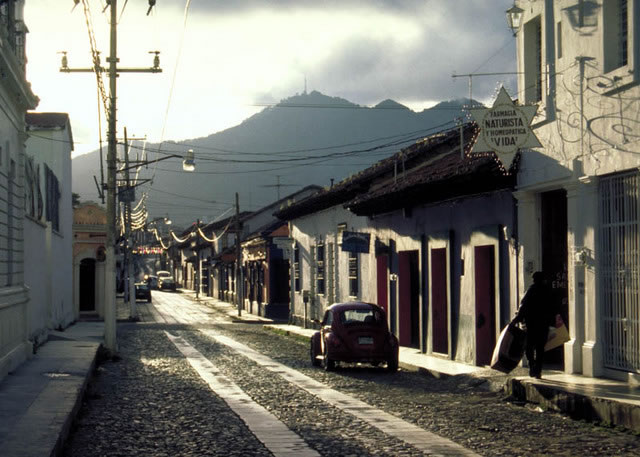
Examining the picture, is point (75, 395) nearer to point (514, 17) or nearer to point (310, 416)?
point (310, 416)

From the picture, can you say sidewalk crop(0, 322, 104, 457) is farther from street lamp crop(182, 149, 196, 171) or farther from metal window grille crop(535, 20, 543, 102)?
street lamp crop(182, 149, 196, 171)

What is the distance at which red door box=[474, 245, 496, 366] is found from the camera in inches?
779

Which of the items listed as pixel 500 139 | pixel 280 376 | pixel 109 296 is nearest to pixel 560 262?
pixel 500 139

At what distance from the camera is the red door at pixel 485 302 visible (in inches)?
779

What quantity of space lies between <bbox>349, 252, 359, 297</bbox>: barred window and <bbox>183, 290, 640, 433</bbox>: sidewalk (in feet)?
37.1

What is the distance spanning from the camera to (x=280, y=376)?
18219 millimetres

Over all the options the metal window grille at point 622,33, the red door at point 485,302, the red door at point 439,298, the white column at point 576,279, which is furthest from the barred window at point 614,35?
the red door at point 439,298

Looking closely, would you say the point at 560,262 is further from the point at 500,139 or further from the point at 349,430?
the point at 349,430

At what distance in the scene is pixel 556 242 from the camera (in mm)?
17766

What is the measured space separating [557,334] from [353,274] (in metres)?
15.7

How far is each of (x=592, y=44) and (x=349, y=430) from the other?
7.80 metres

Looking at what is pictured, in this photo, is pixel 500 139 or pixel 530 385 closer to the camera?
pixel 530 385

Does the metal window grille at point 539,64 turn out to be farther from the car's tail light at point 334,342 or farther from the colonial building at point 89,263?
the colonial building at point 89,263

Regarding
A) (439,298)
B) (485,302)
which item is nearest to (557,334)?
(485,302)
